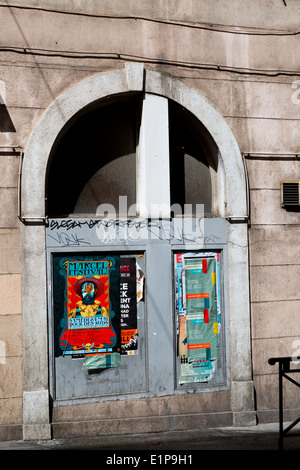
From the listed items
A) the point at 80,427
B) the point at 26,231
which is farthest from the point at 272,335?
the point at 26,231

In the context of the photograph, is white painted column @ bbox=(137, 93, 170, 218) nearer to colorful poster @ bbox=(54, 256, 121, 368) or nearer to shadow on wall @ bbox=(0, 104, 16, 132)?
colorful poster @ bbox=(54, 256, 121, 368)

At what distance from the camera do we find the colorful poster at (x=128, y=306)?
8.52 metres

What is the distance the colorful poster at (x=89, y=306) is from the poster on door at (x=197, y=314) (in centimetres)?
90

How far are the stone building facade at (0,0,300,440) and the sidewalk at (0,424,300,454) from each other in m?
0.16

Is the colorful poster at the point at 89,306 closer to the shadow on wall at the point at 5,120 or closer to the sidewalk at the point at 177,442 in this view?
the sidewalk at the point at 177,442

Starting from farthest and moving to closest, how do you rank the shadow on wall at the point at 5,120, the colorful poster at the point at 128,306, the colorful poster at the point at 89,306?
1. the colorful poster at the point at 128,306
2. the colorful poster at the point at 89,306
3. the shadow on wall at the point at 5,120

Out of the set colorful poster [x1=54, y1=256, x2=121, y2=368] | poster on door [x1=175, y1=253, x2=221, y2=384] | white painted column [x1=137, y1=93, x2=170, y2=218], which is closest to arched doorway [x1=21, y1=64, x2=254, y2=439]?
white painted column [x1=137, y1=93, x2=170, y2=218]

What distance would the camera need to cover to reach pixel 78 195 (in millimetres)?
8617

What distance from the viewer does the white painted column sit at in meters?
8.60

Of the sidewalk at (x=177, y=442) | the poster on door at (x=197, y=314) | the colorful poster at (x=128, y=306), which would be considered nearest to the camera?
the sidewalk at (x=177, y=442)

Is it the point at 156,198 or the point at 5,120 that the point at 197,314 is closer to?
the point at 156,198

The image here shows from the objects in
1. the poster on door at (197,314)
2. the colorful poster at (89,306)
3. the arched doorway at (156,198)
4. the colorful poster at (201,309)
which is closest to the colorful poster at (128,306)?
the colorful poster at (89,306)

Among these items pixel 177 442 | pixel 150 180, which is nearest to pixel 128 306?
pixel 150 180

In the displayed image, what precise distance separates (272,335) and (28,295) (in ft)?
11.6
